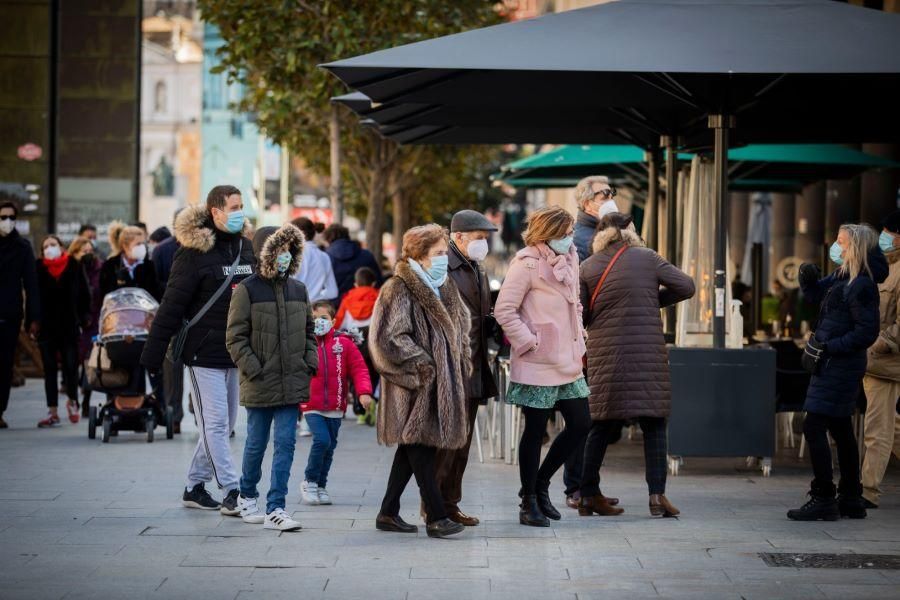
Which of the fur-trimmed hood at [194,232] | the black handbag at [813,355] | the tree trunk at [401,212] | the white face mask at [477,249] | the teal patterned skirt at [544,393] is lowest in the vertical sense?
the teal patterned skirt at [544,393]

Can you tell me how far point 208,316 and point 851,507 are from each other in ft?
13.6

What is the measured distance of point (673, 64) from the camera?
420 inches

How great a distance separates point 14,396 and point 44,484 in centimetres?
814

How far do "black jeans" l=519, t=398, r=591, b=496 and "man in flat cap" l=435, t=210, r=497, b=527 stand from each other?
1.00ft

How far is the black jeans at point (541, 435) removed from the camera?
9609mm

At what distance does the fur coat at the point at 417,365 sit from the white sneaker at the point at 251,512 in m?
1.05

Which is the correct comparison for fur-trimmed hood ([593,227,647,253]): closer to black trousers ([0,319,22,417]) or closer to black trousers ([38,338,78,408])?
black trousers ([0,319,22,417])

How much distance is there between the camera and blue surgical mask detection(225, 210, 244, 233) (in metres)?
9.98

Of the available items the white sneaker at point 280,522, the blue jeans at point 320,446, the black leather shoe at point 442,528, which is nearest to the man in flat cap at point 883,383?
the black leather shoe at point 442,528

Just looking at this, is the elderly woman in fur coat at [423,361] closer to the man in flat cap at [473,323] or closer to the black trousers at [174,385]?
the man in flat cap at [473,323]

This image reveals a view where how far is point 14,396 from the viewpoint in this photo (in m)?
19.0

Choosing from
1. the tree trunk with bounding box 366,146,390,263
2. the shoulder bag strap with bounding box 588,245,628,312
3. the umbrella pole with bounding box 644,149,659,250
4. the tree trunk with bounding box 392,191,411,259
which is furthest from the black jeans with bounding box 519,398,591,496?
the tree trunk with bounding box 392,191,411,259

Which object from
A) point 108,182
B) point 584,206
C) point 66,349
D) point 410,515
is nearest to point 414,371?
point 410,515

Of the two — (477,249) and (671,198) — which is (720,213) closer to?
(671,198)
